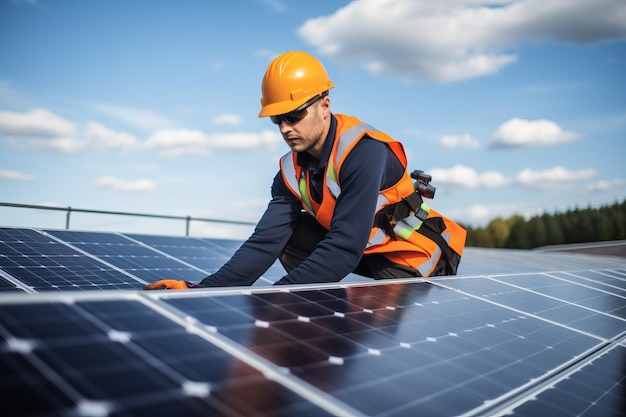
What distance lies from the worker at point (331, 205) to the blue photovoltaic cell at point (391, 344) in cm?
63

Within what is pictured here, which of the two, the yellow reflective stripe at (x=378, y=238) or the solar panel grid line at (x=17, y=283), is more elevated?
the yellow reflective stripe at (x=378, y=238)

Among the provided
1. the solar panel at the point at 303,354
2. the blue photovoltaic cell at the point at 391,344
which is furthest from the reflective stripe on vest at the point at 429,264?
the blue photovoltaic cell at the point at 391,344

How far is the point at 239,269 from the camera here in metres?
4.41

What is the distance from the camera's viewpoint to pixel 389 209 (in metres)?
4.41

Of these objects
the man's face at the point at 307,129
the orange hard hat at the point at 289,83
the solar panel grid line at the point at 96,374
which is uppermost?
the orange hard hat at the point at 289,83

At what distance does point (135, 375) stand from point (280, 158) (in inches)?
139

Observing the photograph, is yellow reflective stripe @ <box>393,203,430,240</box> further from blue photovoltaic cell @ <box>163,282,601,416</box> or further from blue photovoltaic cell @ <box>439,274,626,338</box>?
blue photovoltaic cell @ <box>163,282,601,416</box>

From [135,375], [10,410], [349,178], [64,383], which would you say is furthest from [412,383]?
[349,178]

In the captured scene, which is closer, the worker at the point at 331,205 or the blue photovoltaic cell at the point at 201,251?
the worker at the point at 331,205

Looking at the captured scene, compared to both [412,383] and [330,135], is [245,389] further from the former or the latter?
[330,135]

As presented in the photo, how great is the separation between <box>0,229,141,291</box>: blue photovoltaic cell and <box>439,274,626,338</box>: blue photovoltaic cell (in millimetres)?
3659

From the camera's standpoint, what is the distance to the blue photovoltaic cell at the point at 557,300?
3.58m

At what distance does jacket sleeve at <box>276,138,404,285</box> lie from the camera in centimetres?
356

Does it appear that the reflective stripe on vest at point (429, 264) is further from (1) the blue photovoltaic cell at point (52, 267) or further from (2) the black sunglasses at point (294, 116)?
(1) the blue photovoltaic cell at point (52, 267)
